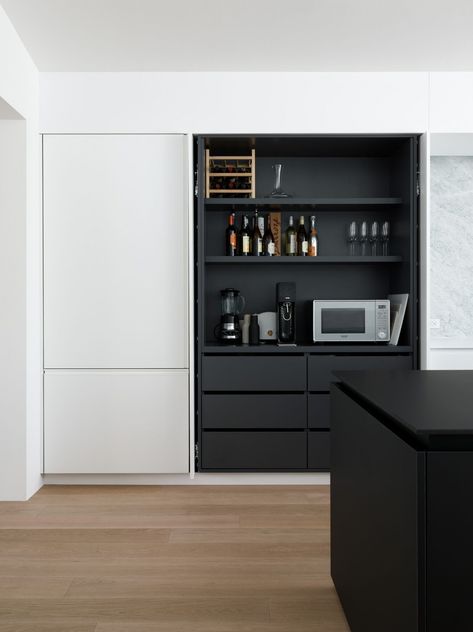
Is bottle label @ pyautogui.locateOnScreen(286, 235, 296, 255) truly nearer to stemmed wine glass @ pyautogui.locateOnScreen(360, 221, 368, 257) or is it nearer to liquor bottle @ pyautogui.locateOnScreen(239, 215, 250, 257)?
liquor bottle @ pyautogui.locateOnScreen(239, 215, 250, 257)

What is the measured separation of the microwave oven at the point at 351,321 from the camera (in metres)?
3.96

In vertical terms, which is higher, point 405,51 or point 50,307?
point 405,51

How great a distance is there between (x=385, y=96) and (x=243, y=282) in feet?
5.05

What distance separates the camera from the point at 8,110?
3.45 metres

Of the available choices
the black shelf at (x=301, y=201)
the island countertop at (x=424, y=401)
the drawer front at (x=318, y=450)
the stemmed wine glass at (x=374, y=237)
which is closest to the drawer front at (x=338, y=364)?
the drawer front at (x=318, y=450)

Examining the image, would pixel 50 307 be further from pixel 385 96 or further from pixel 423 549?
pixel 423 549

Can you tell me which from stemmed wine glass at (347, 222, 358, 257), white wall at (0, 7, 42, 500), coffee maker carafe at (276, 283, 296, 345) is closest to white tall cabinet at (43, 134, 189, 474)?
white wall at (0, 7, 42, 500)

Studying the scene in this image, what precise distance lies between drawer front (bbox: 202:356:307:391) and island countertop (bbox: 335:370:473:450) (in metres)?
1.49

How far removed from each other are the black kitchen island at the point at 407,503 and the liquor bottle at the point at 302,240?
202cm

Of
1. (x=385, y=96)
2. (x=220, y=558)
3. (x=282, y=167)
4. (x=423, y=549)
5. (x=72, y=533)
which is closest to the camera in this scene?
(x=423, y=549)

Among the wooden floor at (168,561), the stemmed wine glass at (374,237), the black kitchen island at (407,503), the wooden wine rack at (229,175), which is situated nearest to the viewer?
the black kitchen island at (407,503)

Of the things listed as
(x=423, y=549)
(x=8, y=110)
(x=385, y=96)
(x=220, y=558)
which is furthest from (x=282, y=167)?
(x=423, y=549)

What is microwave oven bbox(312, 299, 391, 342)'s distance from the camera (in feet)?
13.0

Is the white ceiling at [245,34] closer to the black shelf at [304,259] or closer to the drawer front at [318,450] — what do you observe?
the black shelf at [304,259]
